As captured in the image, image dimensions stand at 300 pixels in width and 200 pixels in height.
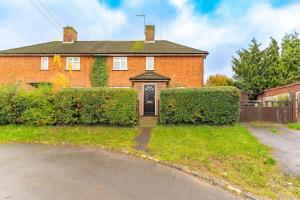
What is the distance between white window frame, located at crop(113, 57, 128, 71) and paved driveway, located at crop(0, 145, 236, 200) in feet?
56.3

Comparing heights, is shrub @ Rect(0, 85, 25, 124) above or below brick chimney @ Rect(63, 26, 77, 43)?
below

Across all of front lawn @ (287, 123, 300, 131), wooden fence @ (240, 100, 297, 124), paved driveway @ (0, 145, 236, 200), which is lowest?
paved driveway @ (0, 145, 236, 200)

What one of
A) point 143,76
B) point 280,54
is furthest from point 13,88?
point 280,54

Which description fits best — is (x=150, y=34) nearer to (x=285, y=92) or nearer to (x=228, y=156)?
(x=285, y=92)

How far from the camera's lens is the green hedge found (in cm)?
1684

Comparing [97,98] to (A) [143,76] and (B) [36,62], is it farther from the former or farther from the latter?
(B) [36,62]

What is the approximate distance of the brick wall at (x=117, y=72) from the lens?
2656 centimetres

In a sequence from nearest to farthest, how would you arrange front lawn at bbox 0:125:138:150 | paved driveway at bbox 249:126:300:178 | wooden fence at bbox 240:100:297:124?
1. paved driveway at bbox 249:126:300:178
2. front lawn at bbox 0:125:138:150
3. wooden fence at bbox 240:100:297:124

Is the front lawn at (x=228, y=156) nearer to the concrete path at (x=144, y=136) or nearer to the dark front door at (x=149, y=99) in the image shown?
the concrete path at (x=144, y=136)

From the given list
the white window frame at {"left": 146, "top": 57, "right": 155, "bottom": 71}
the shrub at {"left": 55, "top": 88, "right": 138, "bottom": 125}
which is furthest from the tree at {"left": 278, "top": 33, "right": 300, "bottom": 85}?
the shrub at {"left": 55, "top": 88, "right": 138, "bottom": 125}

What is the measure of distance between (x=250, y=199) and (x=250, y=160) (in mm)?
3572

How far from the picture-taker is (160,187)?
6957 mm

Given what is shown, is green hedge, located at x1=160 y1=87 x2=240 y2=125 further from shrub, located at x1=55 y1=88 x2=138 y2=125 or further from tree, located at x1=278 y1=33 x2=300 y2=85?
tree, located at x1=278 y1=33 x2=300 y2=85

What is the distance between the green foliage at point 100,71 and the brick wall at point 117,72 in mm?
420
